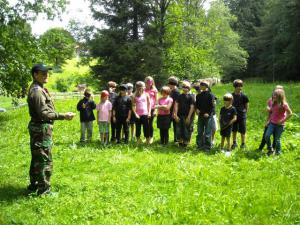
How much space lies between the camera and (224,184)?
7.93 meters

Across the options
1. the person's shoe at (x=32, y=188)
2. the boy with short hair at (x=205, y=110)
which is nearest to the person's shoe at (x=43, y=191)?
the person's shoe at (x=32, y=188)

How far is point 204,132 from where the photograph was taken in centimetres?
1123

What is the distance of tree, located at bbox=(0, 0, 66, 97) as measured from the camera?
53.5 ft

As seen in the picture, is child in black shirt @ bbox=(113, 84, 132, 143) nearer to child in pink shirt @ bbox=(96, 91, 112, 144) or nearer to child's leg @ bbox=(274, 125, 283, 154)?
child in pink shirt @ bbox=(96, 91, 112, 144)

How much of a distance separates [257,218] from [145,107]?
230 inches

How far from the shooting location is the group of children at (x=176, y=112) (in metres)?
10.8

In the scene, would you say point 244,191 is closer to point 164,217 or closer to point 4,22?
point 164,217

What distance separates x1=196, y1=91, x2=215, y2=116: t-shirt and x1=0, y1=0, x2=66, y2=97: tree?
9.13 m

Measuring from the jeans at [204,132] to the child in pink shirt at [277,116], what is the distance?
1593 millimetres

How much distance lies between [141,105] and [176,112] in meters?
1.08

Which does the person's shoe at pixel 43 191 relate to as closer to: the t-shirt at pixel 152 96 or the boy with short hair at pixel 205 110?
the boy with short hair at pixel 205 110

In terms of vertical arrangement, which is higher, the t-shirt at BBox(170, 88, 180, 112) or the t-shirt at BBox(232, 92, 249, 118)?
the t-shirt at BBox(170, 88, 180, 112)

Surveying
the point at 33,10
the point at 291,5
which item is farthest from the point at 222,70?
the point at 33,10

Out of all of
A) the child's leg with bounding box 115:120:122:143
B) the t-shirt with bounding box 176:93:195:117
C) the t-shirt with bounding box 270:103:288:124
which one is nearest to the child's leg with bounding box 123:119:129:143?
the child's leg with bounding box 115:120:122:143
